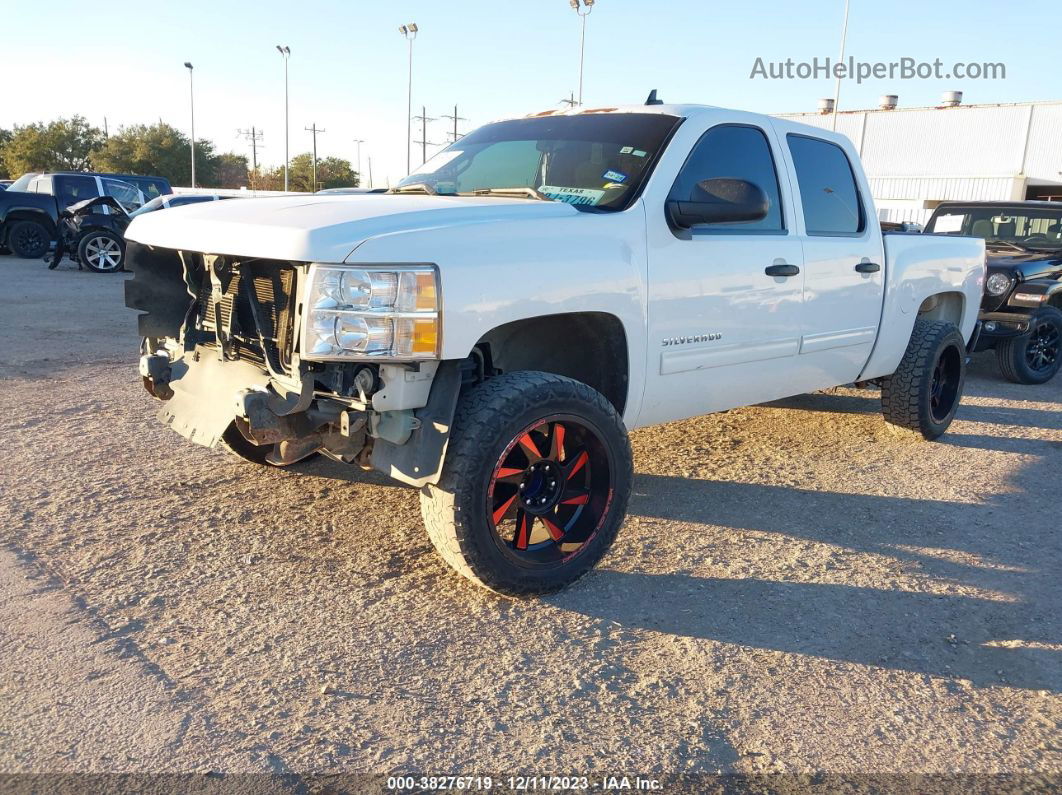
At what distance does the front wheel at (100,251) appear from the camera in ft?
51.9

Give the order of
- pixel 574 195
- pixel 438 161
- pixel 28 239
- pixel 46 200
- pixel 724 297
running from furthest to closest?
pixel 28 239, pixel 46 200, pixel 438 161, pixel 724 297, pixel 574 195

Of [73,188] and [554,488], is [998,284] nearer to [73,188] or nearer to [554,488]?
[554,488]

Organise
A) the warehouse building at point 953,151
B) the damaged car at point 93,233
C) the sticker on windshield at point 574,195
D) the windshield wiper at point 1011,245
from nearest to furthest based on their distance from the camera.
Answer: the sticker on windshield at point 574,195 < the windshield wiper at point 1011,245 < the damaged car at point 93,233 < the warehouse building at point 953,151

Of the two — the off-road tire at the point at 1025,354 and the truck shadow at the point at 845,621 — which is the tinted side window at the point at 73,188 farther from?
the truck shadow at the point at 845,621

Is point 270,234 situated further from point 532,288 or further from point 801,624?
point 801,624

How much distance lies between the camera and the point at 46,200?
1833cm

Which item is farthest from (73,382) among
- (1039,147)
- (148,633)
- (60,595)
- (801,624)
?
→ (1039,147)

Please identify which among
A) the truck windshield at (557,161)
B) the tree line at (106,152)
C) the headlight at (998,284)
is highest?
the tree line at (106,152)

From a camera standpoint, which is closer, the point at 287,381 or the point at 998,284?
the point at 287,381

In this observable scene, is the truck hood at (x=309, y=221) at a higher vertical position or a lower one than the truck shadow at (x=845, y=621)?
higher

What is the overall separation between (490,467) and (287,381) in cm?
80

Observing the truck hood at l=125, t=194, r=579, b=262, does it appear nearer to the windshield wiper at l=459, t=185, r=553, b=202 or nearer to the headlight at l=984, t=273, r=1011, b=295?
the windshield wiper at l=459, t=185, r=553, b=202

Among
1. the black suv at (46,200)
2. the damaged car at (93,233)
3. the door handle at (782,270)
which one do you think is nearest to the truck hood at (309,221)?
the door handle at (782,270)

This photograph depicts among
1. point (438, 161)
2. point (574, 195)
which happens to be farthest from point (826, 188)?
point (438, 161)
